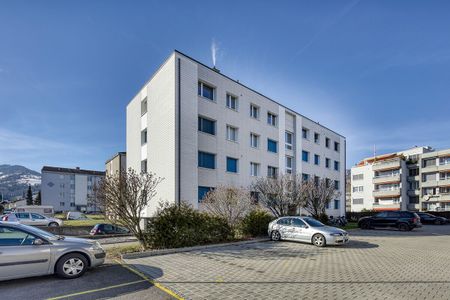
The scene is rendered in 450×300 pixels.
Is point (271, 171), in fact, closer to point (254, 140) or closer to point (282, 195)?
point (254, 140)

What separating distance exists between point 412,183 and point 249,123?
5423 cm

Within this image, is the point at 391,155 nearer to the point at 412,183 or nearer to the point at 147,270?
the point at 412,183

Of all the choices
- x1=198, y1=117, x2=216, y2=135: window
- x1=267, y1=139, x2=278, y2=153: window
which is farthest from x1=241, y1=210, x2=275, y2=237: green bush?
x1=267, y1=139, x2=278, y2=153: window

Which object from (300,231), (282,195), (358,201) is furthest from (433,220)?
(358,201)

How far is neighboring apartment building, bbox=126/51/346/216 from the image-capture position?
20.1 m

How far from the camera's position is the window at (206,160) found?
71.0 feet

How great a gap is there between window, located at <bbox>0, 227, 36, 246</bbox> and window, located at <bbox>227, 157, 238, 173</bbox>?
17.2 m

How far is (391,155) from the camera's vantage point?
75.4m

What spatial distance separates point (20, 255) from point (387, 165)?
7150cm

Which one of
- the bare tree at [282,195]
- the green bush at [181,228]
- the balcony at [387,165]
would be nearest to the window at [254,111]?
the bare tree at [282,195]

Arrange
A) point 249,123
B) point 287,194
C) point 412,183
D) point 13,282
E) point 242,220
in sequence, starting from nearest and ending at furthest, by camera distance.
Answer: point 13,282 < point 242,220 < point 287,194 < point 249,123 < point 412,183

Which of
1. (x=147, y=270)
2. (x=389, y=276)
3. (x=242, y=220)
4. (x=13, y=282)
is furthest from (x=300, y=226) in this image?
(x=13, y=282)

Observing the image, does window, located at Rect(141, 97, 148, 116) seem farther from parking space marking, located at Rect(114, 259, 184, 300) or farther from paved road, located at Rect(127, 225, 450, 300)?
parking space marking, located at Rect(114, 259, 184, 300)

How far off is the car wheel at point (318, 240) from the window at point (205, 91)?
42.8 feet
